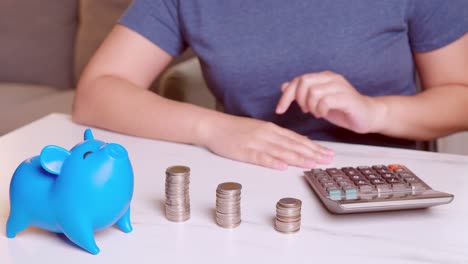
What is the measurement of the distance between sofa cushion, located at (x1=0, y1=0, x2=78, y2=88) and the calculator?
5.54ft

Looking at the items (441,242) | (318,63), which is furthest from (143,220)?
(318,63)

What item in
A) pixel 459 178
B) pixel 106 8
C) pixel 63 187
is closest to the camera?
pixel 63 187

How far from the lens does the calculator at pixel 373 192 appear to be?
2.03ft

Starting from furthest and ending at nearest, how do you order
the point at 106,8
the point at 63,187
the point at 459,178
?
the point at 106,8 → the point at 459,178 → the point at 63,187

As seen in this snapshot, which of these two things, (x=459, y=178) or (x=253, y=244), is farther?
(x=459, y=178)

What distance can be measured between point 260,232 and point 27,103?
152 centimetres

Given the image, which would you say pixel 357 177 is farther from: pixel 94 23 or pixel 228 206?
pixel 94 23

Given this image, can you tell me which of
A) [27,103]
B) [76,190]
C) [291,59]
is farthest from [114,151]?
[27,103]

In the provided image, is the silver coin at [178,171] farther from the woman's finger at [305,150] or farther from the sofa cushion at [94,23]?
the sofa cushion at [94,23]

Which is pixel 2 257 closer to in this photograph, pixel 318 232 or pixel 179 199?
pixel 179 199

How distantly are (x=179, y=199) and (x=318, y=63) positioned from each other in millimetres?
484

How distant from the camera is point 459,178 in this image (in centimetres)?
74

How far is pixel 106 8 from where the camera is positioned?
2.00 meters

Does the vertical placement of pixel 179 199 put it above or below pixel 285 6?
below
